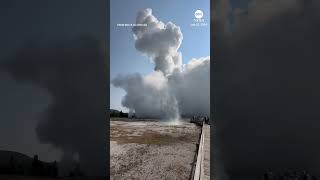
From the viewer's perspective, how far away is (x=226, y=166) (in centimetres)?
500

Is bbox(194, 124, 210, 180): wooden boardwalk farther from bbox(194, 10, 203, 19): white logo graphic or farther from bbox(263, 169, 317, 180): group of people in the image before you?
bbox(194, 10, 203, 19): white logo graphic

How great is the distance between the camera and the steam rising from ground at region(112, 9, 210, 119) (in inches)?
200

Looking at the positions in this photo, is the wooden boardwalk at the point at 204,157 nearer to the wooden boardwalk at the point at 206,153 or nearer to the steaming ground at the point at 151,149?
the wooden boardwalk at the point at 206,153

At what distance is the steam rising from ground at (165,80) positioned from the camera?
5.07 m

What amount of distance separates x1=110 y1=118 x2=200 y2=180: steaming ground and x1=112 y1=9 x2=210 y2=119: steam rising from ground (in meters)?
0.23

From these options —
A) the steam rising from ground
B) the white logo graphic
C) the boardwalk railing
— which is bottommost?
the boardwalk railing

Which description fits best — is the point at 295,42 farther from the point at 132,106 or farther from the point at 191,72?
the point at 132,106

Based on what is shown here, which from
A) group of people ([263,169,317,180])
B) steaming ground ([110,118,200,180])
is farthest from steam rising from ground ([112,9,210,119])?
group of people ([263,169,317,180])

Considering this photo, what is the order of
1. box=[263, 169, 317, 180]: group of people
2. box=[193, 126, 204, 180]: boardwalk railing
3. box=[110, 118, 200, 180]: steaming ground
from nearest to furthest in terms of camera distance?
1. box=[193, 126, 204, 180]: boardwalk railing
2. box=[263, 169, 317, 180]: group of people
3. box=[110, 118, 200, 180]: steaming ground

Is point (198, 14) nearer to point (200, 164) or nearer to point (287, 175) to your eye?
point (200, 164)

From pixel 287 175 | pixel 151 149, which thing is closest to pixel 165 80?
pixel 151 149

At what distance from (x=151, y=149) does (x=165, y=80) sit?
42.6 inches

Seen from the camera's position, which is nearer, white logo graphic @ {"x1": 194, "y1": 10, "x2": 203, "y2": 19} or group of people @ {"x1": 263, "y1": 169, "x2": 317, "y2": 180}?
group of people @ {"x1": 263, "y1": 169, "x2": 317, "y2": 180}

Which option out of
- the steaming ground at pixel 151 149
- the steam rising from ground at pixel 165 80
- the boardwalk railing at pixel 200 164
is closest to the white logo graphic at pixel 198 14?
the steam rising from ground at pixel 165 80
